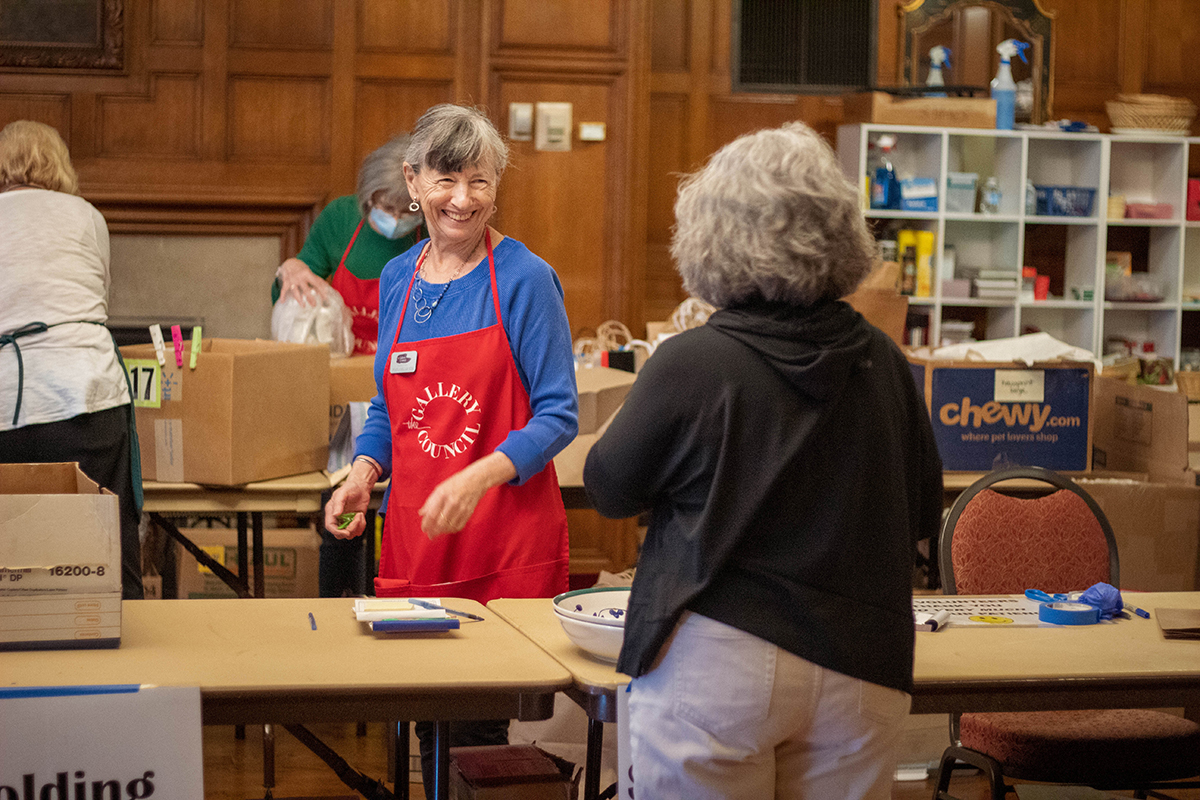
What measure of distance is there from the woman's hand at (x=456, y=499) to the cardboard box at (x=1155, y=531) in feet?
7.66

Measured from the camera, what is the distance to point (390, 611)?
1823 millimetres

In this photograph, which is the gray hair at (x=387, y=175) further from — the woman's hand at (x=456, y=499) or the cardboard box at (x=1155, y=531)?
the cardboard box at (x=1155, y=531)

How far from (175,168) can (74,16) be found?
2.52ft

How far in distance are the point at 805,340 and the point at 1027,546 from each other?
153cm

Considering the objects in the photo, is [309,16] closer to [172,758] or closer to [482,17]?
[482,17]

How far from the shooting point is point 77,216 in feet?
9.43

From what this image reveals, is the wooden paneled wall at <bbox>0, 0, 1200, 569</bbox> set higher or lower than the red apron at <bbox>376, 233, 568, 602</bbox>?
higher

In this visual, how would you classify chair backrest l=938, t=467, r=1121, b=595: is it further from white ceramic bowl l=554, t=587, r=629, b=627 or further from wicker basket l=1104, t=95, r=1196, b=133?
wicker basket l=1104, t=95, r=1196, b=133

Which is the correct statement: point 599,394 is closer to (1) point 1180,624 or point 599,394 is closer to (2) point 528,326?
(2) point 528,326

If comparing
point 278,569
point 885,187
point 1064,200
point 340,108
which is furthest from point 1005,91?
point 278,569

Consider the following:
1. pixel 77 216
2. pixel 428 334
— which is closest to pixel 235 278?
pixel 77 216

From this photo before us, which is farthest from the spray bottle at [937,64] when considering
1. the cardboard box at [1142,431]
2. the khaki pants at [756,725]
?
the khaki pants at [756,725]

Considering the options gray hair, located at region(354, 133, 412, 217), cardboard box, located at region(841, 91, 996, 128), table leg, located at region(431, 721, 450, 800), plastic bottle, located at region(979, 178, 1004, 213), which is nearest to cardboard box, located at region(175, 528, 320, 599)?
gray hair, located at region(354, 133, 412, 217)

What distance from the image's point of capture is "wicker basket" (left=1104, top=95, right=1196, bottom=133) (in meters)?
5.88
